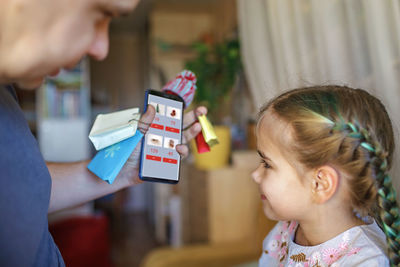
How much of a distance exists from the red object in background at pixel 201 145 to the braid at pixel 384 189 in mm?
328

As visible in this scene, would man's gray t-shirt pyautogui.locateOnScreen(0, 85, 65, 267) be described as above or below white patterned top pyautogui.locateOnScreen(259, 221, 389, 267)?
→ above

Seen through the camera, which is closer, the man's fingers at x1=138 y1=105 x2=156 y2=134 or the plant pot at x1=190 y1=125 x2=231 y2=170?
the man's fingers at x1=138 y1=105 x2=156 y2=134

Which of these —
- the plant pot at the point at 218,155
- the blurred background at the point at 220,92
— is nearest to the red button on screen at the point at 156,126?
the blurred background at the point at 220,92

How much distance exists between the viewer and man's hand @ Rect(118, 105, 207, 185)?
73cm

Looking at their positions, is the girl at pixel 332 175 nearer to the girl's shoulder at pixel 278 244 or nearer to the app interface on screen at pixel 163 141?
the girl's shoulder at pixel 278 244

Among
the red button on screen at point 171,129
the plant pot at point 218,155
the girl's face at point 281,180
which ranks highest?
the red button on screen at point 171,129

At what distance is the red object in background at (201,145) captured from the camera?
2.71 feet

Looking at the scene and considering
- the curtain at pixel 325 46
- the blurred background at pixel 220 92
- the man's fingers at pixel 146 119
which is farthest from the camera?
the blurred background at pixel 220 92

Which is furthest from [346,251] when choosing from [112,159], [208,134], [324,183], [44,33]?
[44,33]

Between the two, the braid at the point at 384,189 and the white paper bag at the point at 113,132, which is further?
the white paper bag at the point at 113,132

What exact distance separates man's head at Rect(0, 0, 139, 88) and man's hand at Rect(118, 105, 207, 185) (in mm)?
315

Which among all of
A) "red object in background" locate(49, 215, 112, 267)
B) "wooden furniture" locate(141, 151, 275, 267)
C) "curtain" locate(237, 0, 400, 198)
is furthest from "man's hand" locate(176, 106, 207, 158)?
"red object in background" locate(49, 215, 112, 267)

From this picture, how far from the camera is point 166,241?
2979 mm

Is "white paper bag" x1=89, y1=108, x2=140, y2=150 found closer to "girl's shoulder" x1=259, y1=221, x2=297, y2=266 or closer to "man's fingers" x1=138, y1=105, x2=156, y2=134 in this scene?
"man's fingers" x1=138, y1=105, x2=156, y2=134
